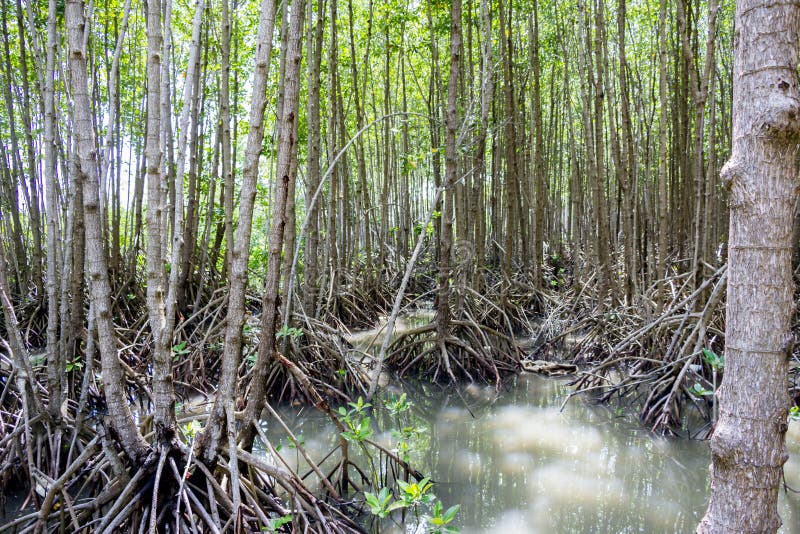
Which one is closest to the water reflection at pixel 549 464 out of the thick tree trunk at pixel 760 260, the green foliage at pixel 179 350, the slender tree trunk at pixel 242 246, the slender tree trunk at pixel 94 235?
the green foliage at pixel 179 350

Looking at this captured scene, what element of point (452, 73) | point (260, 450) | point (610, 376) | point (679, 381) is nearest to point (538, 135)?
point (452, 73)

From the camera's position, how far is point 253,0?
787cm

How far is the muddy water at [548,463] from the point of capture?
3268mm

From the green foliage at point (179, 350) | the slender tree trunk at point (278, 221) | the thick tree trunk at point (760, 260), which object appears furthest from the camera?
the green foliage at point (179, 350)

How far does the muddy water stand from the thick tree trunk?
2.03 meters

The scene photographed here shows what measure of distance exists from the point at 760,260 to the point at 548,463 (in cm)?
305

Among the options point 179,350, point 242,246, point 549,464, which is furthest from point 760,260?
point 179,350

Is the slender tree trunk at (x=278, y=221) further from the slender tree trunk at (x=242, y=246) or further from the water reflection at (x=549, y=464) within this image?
the water reflection at (x=549, y=464)

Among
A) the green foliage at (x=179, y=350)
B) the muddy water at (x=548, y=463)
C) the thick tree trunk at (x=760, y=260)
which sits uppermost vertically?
the thick tree trunk at (x=760, y=260)

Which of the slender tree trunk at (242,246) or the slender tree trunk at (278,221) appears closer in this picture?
the slender tree trunk at (242,246)

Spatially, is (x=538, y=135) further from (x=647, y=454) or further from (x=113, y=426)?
(x=113, y=426)

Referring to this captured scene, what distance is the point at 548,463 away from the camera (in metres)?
4.00

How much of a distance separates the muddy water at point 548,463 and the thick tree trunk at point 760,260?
2027 mm

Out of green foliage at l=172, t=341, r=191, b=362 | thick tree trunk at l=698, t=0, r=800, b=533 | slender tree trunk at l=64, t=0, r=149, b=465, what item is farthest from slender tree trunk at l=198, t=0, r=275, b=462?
green foliage at l=172, t=341, r=191, b=362
